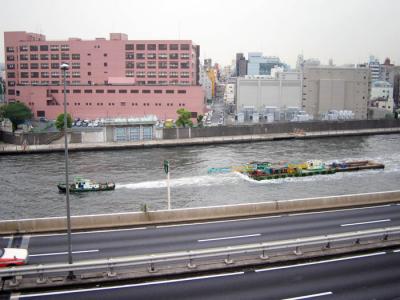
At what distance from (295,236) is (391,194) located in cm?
971

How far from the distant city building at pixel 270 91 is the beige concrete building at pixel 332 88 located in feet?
7.27

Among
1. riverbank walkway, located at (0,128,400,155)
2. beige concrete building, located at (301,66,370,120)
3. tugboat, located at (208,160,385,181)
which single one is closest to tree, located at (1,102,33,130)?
riverbank walkway, located at (0,128,400,155)

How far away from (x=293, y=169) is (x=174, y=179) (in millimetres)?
12719

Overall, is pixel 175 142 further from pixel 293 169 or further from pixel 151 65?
pixel 151 65

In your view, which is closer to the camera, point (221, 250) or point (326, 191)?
point (221, 250)

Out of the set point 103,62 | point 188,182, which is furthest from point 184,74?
point 188,182

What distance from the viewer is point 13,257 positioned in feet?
48.2

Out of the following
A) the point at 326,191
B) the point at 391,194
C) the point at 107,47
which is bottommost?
the point at 326,191

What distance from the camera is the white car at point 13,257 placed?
1459cm

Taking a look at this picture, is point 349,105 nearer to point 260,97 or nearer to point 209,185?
point 260,97

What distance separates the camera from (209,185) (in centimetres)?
3962

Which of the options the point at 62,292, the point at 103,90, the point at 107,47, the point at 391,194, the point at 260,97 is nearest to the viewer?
the point at 62,292

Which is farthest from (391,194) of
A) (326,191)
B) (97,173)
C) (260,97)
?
(260,97)

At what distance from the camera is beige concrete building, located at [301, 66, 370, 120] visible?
97.4m
